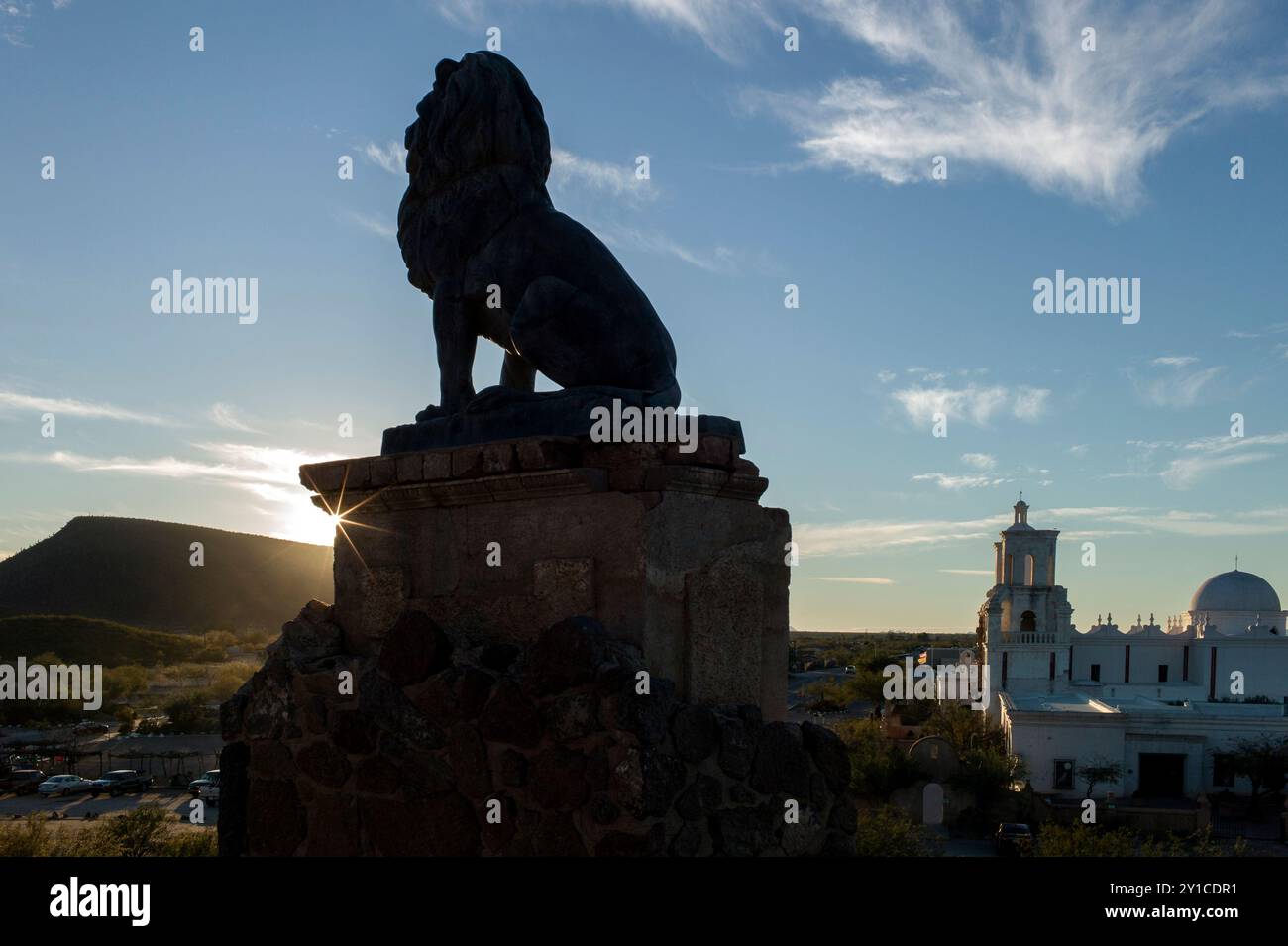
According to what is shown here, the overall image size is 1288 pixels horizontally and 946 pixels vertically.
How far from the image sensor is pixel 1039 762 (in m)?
34.0

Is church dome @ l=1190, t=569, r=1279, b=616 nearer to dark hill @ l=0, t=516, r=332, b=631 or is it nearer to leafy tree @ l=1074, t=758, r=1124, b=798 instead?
leafy tree @ l=1074, t=758, r=1124, b=798

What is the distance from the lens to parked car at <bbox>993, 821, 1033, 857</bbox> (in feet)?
85.5

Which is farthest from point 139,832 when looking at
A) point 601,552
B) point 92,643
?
point 92,643

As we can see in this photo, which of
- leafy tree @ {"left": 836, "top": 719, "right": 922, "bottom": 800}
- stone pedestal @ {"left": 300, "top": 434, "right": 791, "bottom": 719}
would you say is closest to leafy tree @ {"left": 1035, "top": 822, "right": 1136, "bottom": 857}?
leafy tree @ {"left": 836, "top": 719, "right": 922, "bottom": 800}

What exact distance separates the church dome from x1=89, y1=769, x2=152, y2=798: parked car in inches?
1834

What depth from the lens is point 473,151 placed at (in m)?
4.68

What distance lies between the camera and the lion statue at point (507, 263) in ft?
14.3

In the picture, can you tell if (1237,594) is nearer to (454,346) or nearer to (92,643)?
(92,643)

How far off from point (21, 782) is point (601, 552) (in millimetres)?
29682

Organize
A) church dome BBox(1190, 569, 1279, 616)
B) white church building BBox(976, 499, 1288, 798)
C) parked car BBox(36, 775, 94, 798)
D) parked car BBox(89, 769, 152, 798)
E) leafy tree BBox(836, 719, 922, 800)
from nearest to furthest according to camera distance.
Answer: parked car BBox(36, 775, 94, 798) < parked car BBox(89, 769, 152, 798) < leafy tree BBox(836, 719, 922, 800) < white church building BBox(976, 499, 1288, 798) < church dome BBox(1190, 569, 1279, 616)

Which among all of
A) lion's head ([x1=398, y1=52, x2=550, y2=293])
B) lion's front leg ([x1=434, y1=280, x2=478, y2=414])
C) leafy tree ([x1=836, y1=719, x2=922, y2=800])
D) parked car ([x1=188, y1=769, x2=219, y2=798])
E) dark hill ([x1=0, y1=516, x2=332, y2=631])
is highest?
lion's head ([x1=398, y1=52, x2=550, y2=293])
